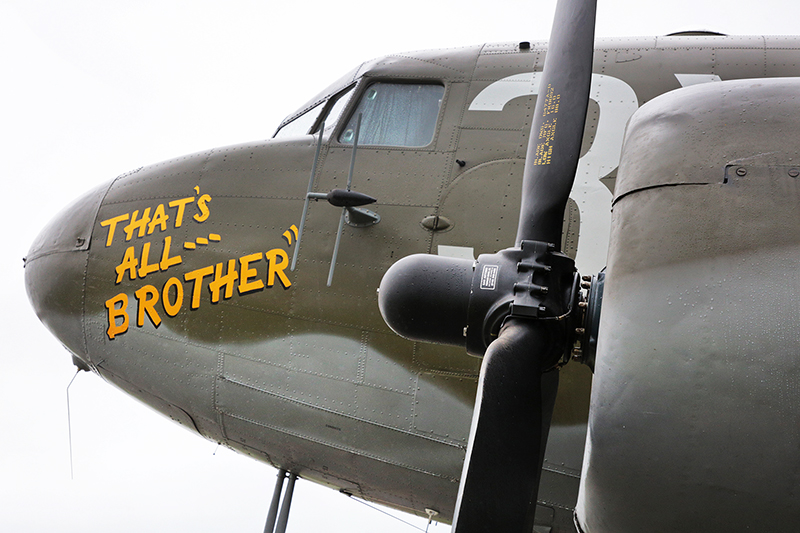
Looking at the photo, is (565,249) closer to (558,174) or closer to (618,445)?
(558,174)

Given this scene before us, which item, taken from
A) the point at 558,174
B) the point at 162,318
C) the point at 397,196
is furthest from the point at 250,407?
the point at 558,174

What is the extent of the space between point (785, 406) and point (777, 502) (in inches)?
15.9

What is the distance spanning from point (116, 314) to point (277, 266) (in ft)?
5.84

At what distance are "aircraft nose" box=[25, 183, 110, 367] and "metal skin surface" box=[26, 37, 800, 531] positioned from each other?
0.03 metres

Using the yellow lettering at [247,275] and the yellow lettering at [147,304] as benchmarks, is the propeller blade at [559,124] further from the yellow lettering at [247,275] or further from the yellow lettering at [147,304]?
the yellow lettering at [147,304]

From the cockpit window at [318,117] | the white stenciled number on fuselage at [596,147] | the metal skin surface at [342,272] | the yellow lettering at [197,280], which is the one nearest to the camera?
the white stenciled number on fuselage at [596,147]

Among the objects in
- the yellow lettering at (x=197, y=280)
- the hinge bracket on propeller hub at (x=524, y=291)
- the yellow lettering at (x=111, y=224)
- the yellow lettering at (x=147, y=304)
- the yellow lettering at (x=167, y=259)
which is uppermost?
the yellow lettering at (x=111, y=224)

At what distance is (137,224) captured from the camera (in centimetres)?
706

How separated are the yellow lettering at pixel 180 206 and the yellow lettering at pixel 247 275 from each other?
82 centimetres

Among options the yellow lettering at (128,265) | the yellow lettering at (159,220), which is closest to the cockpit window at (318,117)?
the yellow lettering at (159,220)

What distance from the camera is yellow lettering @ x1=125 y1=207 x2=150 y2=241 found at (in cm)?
702

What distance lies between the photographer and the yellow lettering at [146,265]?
6.81 metres

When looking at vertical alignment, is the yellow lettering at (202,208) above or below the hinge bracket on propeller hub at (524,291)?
above

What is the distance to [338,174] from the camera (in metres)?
6.66
